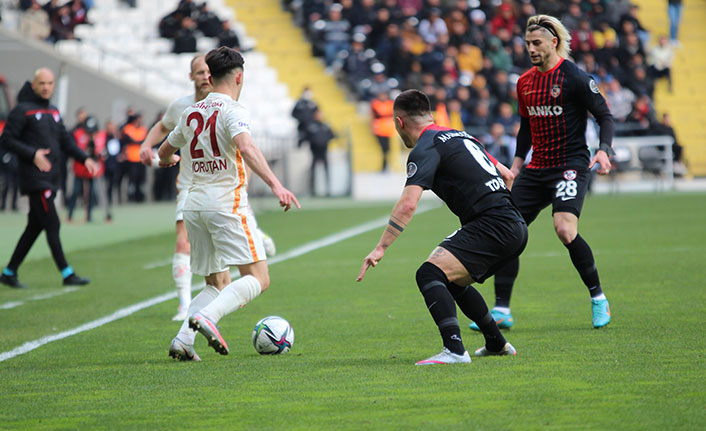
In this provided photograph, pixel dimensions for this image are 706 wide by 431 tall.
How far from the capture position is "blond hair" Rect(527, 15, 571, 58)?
293 inches

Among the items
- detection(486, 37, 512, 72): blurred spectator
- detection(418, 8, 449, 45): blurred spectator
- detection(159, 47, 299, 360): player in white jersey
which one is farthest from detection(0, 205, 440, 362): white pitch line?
detection(418, 8, 449, 45): blurred spectator

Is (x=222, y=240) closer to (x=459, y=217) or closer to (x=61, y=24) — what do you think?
(x=459, y=217)

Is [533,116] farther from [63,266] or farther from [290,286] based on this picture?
[63,266]

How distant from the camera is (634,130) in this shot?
28.4 m

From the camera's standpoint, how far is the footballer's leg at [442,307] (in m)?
5.94

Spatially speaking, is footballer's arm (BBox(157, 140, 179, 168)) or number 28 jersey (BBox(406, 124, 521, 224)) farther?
footballer's arm (BBox(157, 140, 179, 168))

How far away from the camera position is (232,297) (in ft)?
20.7

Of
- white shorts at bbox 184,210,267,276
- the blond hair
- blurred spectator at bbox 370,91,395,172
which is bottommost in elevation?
blurred spectator at bbox 370,91,395,172

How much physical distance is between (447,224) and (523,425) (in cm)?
1344

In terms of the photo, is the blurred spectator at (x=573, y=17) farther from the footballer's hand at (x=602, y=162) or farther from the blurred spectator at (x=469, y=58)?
the footballer's hand at (x=602, y=162)

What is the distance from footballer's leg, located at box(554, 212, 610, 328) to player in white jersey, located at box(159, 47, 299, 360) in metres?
2.11

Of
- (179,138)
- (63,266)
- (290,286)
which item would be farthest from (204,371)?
(63,266)

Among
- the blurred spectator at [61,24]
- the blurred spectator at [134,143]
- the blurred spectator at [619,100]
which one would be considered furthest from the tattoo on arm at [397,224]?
the blurred spectator at [619,100]

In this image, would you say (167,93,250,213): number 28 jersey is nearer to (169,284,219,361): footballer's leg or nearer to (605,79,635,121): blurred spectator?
(169,284,219,361): footballer's leg
